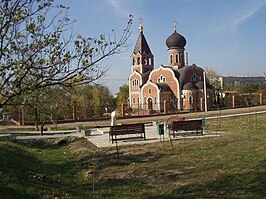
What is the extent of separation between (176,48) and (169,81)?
5.78 m

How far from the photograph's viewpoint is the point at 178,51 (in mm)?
54688

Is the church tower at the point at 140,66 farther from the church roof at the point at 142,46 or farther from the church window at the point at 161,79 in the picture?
the church window at the point at 161,79

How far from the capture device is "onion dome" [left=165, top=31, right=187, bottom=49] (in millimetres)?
54125

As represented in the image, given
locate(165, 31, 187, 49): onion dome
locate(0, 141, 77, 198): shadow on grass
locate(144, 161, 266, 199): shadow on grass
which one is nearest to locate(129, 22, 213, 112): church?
locate(165, 31, 187, 49): onion dome

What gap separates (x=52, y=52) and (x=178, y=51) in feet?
160

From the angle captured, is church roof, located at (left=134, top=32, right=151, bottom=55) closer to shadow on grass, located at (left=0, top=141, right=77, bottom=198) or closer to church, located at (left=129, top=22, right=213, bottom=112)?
church, located at (left=129, top=22, right=213, bottom=112)

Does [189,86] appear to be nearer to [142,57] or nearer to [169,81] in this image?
[169,81]

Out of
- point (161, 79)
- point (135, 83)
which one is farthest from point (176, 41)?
point (135, 83)

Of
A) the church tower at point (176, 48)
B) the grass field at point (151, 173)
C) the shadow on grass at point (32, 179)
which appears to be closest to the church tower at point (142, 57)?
the church tower at point (176, 48)

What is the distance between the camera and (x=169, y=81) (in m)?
52.7

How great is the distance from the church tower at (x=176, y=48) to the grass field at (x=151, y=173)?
138 ft

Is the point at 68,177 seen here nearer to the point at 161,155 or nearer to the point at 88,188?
the point at 88,188

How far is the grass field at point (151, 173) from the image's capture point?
282 inches

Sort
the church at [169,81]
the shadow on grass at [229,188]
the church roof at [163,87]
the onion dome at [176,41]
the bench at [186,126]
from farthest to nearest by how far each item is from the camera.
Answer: the onion dome at [176,41] → the church roof at [163,87] → the church at [169,81] → the bench at [186,126] → the shadow on grass at [229,188]
